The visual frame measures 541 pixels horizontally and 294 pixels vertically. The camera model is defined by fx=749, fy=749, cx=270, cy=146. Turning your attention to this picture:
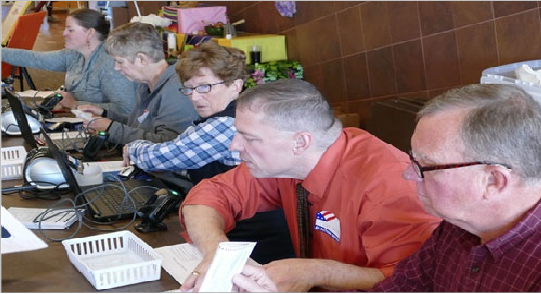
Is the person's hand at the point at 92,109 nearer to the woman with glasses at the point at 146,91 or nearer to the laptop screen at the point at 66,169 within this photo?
the woman with glasses at the point at 146,91

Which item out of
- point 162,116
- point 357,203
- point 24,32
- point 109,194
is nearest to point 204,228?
point 357,203

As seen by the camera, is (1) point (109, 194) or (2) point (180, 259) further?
(1) point (109, 194)

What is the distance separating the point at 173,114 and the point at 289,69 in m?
2.77

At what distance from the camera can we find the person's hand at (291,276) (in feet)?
5.75

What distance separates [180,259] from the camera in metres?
1.95

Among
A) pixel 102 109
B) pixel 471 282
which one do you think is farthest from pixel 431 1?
pixel 471 282

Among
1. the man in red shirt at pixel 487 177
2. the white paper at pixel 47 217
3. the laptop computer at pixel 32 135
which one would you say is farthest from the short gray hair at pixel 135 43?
the man in red shirt at pixel 487 177

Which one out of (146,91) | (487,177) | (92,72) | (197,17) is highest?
(197,17)

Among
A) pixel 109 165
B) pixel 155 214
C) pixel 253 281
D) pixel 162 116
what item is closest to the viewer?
pixel 253 281

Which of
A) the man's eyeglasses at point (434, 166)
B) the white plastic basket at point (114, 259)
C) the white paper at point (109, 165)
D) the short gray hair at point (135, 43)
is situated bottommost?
the white plastic basket at point (114, 259)

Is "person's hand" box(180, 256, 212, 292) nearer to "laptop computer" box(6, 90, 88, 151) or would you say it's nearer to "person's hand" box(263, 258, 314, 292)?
"person's hand" box(263, 258, 314, 292)

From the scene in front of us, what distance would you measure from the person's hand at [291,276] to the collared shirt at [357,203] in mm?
153

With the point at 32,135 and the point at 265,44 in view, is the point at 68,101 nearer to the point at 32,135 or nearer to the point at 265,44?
the point at 32,135

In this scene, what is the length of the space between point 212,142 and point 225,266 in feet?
4.27
